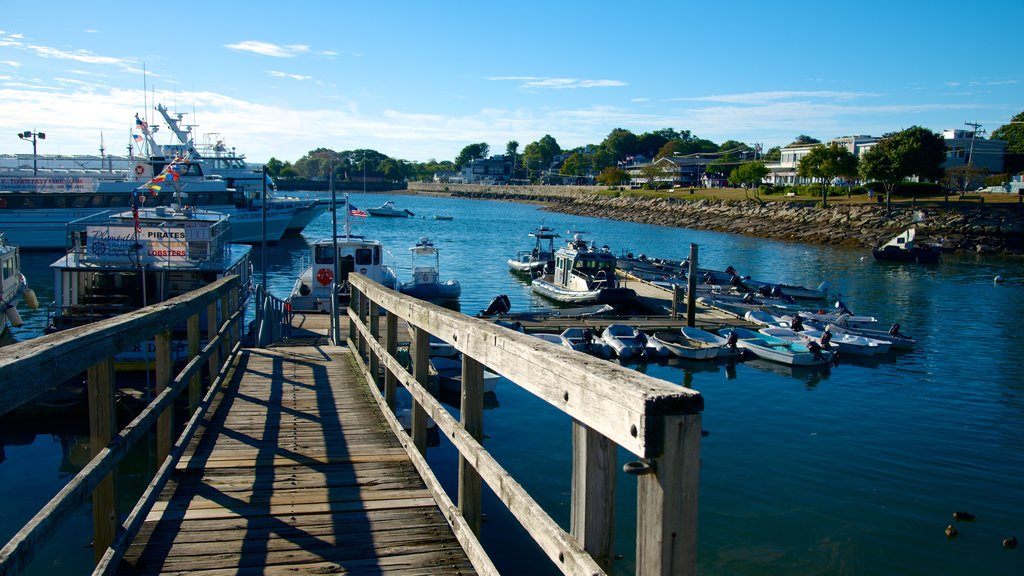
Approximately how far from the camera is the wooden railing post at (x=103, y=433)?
3.51 m

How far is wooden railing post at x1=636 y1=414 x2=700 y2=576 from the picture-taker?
203 cm

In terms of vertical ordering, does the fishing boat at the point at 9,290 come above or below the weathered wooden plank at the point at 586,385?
below

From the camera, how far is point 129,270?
619 inches

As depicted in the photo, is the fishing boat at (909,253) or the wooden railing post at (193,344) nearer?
the wooden railing post at (193,344)

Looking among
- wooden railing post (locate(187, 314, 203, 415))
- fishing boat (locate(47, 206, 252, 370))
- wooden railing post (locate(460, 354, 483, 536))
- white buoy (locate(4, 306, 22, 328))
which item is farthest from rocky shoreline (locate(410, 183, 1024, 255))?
wooden railing post (locate(460, 354, 483, 536))

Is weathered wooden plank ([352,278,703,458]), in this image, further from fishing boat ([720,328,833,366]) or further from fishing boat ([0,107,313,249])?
fishing boat ([0,107,313,249])

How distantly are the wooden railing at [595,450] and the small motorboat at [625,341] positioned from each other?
18.7 metres

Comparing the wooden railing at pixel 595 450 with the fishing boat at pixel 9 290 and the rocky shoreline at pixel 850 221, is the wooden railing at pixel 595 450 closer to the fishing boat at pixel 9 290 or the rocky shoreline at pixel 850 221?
the fishing boat at pixel 9 290

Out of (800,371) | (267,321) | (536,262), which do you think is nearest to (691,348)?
(800,371)

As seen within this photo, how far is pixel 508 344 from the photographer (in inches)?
129

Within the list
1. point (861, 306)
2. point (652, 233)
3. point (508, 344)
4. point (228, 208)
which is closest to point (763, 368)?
point (861, 306)

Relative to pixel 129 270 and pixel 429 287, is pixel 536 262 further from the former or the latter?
pixel 129 270

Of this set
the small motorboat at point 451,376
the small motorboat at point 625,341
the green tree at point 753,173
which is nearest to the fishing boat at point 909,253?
the small motorboat at point 625,341

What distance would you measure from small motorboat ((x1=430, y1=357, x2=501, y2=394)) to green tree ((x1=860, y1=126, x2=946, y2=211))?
67674 millimetres
